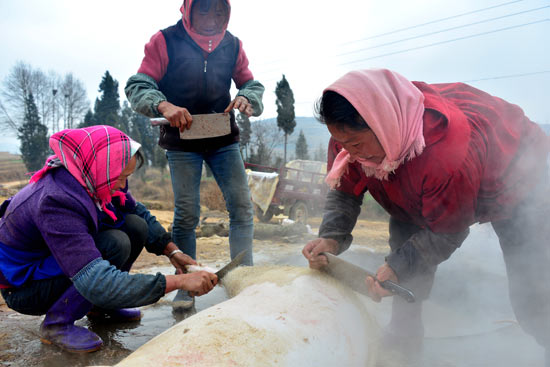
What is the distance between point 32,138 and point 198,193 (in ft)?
81.6

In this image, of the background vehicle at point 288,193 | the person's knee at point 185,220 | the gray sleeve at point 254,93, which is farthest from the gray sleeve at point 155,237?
the background vehicle at point 288,193

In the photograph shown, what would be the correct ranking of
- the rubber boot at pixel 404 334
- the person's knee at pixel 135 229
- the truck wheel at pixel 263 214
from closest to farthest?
the rubber boot at pixel 404 334, the person's knee at pixel 135 229, the truck wheel at pixel 263 214

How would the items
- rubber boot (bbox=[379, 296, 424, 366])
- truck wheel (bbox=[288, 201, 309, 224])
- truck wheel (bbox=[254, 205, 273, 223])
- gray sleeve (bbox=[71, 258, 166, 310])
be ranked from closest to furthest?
gray sleeve (bbox=[71, 258, 166, 310]), rubber boot (bbox=[379, 296, 424, 366]), truck wheel (bbox=[288, 201, 309, 224]), truck wheel (bbox=[254, 205, 273, 223])

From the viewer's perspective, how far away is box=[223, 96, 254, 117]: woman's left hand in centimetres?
261

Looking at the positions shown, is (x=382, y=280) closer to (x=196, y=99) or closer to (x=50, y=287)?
(x=50, y=287)

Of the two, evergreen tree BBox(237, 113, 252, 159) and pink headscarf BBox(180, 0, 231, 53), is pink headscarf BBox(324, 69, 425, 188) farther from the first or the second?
evergreen tree BBox(237, 113, 252, 159)

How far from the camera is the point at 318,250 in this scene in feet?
6.45

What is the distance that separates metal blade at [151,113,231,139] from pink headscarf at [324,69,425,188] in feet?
3.75

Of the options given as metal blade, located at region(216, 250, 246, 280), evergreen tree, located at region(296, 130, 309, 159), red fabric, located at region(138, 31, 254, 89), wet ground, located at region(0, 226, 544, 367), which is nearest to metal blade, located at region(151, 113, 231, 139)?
red fabric, located at region(138, 31, 254, 89)

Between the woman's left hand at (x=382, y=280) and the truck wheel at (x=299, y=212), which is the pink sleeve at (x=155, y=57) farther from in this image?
the truck wheel at (x=299, y=212)

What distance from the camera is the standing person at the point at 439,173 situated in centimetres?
159

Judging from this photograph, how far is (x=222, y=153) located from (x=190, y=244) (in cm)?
70

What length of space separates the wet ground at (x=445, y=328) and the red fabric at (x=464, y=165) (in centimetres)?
85

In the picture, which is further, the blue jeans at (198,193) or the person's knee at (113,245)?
the blue jeans at (198,193)
